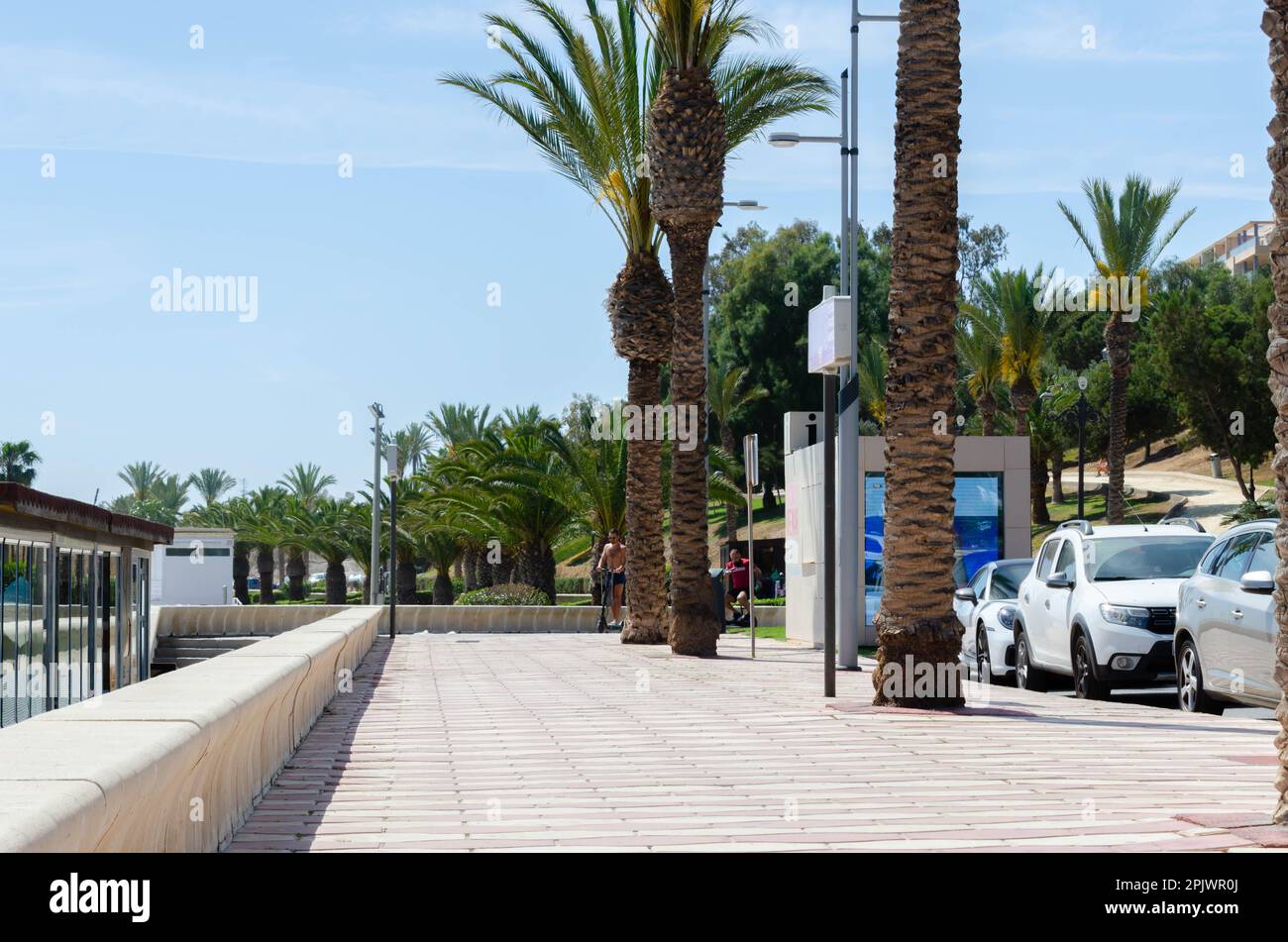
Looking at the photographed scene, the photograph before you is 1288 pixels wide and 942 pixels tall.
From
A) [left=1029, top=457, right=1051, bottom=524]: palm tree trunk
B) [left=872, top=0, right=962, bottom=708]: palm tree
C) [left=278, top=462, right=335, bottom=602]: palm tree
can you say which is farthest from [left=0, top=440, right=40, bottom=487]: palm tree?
[left=872, top=0, right=962, bottom=708]: palm tree

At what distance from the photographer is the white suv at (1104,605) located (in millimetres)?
14453

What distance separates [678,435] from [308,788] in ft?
47.1

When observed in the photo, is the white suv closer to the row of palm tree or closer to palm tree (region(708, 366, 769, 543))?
the row of palm tree

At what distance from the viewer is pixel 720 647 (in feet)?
81.6

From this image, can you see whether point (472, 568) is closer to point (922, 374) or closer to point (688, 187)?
point (688, 187)

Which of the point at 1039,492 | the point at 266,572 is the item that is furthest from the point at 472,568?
the point at 266,572

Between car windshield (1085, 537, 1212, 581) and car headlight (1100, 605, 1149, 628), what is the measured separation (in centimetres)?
77

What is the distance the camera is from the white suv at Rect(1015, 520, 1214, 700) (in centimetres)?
1445

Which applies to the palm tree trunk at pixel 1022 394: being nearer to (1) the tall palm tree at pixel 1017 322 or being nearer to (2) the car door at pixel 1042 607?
(1) the tall palm tree at pixel 1017 322

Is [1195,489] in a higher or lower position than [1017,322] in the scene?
lower

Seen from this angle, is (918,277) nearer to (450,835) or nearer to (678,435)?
(450,835)

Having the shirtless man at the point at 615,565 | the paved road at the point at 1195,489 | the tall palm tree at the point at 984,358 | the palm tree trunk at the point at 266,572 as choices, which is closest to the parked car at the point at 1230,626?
the shirtless man at the point at 615,565

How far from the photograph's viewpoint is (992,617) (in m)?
18.6

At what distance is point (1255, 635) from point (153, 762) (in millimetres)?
9526
